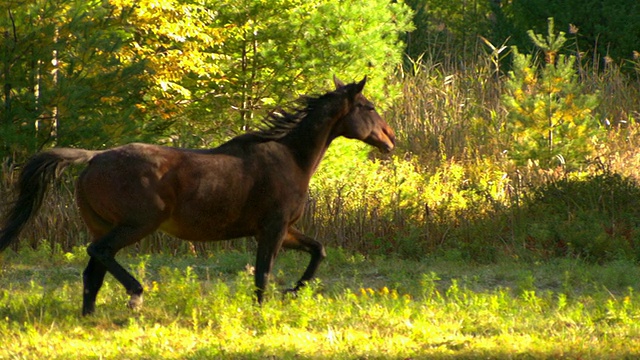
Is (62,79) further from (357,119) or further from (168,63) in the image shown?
(357,119)

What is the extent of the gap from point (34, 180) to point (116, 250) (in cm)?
95

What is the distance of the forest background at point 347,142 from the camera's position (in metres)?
12.5

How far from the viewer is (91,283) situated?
317 inches

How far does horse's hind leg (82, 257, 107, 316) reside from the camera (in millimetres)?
7988

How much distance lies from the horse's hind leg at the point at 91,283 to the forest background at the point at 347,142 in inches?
177

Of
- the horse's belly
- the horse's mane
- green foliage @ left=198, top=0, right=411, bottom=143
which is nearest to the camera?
the horse's belly

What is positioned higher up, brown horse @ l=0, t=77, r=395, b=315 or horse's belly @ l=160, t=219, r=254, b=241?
brown horse @ l=0, t=77, r=395, b=315

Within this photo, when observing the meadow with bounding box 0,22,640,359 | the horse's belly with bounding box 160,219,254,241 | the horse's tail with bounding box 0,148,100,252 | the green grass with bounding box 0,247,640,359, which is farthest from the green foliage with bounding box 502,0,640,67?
the horse's tail with bounding box 0,148,100,252

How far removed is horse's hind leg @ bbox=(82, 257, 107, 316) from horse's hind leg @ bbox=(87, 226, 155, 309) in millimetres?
124

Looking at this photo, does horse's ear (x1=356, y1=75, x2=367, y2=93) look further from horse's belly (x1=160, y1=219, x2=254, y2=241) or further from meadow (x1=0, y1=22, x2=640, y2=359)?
meadow (x1=0, y1=22, x2=640, y2=359)

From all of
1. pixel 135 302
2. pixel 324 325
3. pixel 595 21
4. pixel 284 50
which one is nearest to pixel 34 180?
pixel 135 302

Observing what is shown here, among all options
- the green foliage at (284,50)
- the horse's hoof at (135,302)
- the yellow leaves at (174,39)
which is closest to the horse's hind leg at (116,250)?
the horse's hoof at (135,302)

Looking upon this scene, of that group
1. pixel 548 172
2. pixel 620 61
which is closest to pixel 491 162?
pixel 548 172

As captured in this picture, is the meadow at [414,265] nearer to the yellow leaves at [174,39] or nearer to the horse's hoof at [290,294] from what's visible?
the horse's hoof at [290,294]
